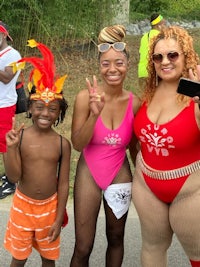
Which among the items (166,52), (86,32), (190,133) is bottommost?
(86,32)

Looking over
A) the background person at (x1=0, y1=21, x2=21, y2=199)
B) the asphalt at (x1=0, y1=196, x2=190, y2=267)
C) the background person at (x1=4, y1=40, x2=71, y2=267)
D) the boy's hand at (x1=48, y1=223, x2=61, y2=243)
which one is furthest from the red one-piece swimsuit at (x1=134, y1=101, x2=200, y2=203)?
the background person at (x1=0, y1=21, x2=21, y2=199)

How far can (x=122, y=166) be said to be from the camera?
272 centimetres

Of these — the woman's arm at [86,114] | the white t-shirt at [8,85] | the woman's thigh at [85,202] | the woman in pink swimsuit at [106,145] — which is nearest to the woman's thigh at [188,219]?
the woman in pink swimsuit at [106,145]

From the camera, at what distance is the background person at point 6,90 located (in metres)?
4.39

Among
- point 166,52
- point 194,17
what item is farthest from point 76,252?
point 194,17

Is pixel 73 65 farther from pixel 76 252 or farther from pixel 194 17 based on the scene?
pixel 194 17

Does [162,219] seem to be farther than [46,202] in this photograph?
No

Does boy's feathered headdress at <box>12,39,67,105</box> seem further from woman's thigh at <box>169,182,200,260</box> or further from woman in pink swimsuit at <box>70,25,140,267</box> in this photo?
woman's thigh at <box>169,182,200,260</box>

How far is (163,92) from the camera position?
2453 millimetres

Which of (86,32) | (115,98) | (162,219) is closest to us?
(162,219)

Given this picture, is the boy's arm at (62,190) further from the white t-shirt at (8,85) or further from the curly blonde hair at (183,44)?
the white t-shirt at (8,85)

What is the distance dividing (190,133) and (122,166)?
59 cm

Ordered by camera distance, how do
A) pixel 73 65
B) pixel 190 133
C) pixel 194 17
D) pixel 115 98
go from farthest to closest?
pixel 194 17, pixel 73 65, pixel 115 98, pixel 190 133

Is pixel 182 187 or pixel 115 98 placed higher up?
pixel 115 98
